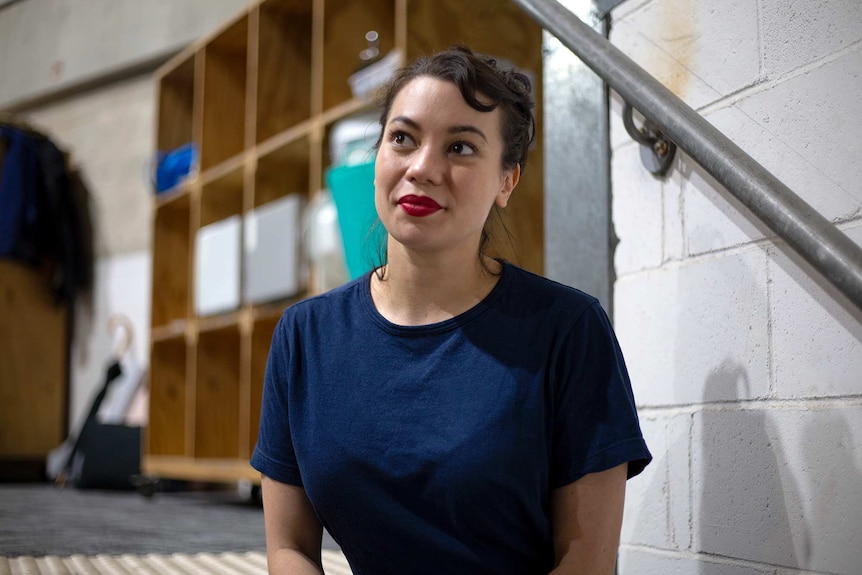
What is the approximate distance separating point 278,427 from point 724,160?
0.64 metres

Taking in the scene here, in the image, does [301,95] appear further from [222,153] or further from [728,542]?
[728,542]

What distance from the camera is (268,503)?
3.77 ft

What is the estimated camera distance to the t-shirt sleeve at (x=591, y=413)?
996mm

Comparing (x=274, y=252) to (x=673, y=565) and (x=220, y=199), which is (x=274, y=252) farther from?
(x=673, y=565)

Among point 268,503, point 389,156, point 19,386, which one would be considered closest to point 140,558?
point 268,503

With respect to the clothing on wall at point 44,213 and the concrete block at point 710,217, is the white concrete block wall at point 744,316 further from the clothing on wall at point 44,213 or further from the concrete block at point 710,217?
the clothing on wall at point 44,213

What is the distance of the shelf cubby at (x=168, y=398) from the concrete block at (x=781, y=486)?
2833 millimetres

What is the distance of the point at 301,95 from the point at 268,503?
2.40 metres

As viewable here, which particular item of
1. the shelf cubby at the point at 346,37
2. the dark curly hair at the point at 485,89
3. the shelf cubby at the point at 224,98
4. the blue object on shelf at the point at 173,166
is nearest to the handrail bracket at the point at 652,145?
the dark curly hair at the point at 485,89

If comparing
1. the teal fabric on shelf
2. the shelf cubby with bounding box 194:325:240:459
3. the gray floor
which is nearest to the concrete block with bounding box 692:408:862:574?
the teal fabric on shelf

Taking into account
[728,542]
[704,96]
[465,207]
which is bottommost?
[728,542]

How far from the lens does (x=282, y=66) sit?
→ 10.6 feet

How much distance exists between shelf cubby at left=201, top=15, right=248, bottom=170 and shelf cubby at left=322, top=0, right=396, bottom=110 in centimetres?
76

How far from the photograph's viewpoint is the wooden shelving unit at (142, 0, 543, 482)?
2283mm
